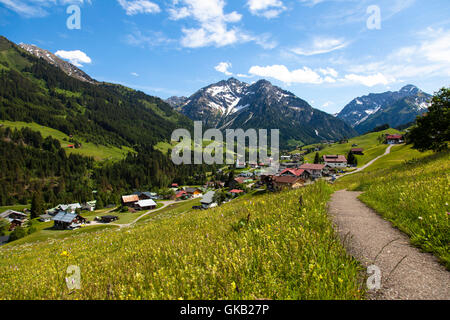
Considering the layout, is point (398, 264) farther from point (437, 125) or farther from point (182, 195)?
point (182, 195)

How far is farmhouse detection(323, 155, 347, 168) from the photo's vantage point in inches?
5340

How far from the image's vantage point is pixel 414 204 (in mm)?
6336

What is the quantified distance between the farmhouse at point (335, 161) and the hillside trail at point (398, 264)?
14700 cm

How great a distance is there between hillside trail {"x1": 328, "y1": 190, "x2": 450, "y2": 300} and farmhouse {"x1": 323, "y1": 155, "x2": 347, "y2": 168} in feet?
482

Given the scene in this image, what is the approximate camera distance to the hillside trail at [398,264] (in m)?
2.90

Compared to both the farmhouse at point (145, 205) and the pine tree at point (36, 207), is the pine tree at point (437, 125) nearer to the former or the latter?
the farmhouse at point (145, 205)

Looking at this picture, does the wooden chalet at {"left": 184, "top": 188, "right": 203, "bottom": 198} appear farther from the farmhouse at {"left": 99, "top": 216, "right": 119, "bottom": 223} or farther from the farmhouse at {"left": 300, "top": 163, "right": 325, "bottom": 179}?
the farmhouse at {"left": 300, "top": 163, "right": 325, "bottom": 179}

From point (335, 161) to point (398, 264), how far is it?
510 ft

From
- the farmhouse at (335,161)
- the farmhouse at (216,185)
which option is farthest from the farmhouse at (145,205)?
the farmhouse at (335,161)
